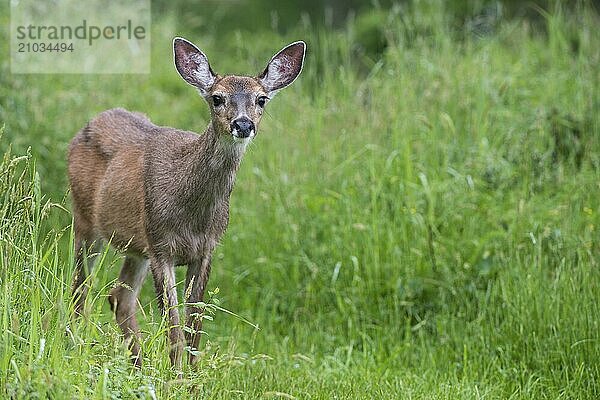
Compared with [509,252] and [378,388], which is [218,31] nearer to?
[509,252]

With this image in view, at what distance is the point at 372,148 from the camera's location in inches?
302

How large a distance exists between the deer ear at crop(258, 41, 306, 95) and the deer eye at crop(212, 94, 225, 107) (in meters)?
0.32

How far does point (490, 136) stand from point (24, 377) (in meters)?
4.96

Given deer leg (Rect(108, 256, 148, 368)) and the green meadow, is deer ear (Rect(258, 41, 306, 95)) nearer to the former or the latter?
the green meadow

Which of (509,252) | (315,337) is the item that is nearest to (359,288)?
(315,337)

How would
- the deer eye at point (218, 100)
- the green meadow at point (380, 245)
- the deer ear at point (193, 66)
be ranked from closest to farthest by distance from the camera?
1. the green meadow at point (380, 245)
2. the deer eye at point (218, 100)
3. the deer ear at point (193, 66)

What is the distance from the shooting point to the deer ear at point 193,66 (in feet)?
18.7

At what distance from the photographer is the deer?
5480mm

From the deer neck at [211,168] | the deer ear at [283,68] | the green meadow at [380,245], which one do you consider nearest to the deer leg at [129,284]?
the green meadow at [380,245]

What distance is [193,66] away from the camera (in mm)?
5770

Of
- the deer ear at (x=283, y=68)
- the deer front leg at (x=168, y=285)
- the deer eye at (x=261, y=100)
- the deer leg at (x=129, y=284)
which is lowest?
the deer leg at (x=129, y=284)

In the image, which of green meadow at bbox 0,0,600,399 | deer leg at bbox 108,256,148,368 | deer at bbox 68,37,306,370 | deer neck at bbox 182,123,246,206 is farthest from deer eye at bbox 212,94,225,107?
deer leg at bbox 108,256,148,368

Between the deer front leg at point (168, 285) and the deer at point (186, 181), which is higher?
the deer at point (186, 181)

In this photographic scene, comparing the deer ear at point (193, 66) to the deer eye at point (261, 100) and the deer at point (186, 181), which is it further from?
the deer eye at point (261, 100)
